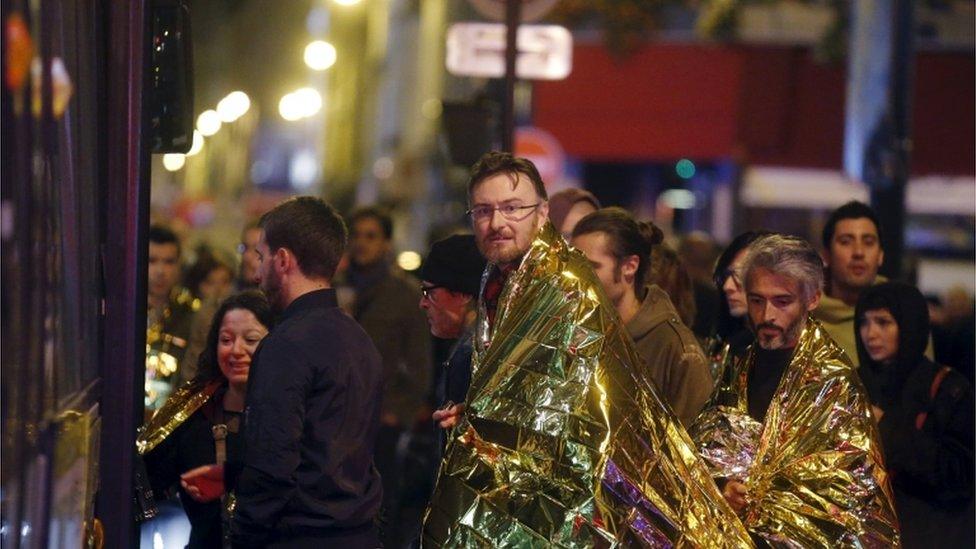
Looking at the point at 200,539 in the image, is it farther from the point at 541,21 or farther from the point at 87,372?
the point at 541,21

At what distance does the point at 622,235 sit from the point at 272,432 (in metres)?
1.73

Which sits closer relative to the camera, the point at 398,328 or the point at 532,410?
the point at 532,410

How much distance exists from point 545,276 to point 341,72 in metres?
38.5

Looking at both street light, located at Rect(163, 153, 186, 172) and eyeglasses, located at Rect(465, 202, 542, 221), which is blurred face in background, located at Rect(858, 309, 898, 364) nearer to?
eyeglasses, located at Rect(465, 202, 542, 221)

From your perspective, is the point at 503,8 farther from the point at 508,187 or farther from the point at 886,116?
the point at 508,187

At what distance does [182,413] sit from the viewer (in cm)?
530

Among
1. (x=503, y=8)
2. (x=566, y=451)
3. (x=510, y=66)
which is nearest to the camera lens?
(x=566, y=451)

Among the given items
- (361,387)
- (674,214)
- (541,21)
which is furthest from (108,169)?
(674,214)

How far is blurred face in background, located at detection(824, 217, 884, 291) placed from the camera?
287 inches

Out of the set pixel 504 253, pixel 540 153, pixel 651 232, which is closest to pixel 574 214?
pixel 651 232

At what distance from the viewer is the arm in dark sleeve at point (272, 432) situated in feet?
14.5

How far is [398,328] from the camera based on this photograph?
9383mm

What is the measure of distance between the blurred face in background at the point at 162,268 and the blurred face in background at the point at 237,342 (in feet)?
9.32

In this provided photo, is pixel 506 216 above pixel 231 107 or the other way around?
the other way around
